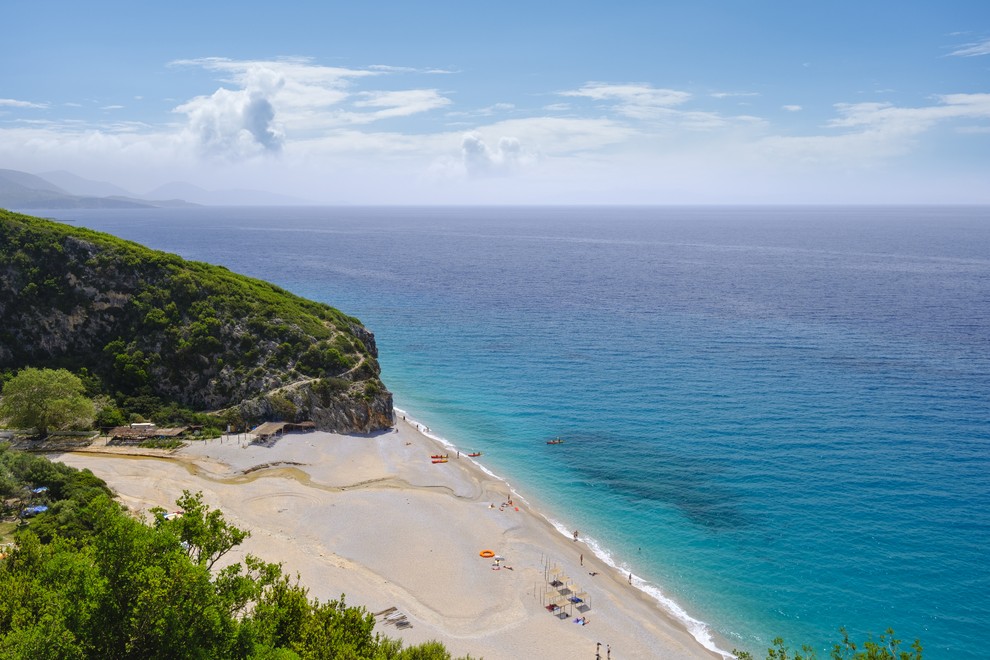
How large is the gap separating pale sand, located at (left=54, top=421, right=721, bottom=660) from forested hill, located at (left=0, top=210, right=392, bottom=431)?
20.3 ft

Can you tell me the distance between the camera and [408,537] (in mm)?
50219

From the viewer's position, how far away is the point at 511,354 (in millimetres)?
98188

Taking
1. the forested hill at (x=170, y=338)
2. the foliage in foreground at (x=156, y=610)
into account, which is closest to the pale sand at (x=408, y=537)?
the forested hill at (x=170, y=338)

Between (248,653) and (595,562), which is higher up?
(248,653)

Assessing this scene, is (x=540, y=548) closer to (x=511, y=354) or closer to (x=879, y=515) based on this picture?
(x=879, y=515)

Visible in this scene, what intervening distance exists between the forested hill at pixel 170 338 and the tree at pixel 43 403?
7.13m

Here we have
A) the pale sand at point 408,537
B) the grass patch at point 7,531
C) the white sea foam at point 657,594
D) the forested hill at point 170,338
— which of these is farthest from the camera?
the forested hill at point 170,338

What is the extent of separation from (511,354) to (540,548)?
167 feet

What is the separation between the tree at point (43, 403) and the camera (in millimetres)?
61344

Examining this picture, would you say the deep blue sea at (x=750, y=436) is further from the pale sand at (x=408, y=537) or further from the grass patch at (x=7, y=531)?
the grass patch at (x=7, y=531)

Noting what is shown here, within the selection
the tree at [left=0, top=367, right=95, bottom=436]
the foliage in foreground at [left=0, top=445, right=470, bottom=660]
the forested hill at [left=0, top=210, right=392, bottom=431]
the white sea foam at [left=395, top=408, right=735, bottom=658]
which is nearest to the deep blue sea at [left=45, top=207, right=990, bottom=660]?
the white sea foam at [left=395, top=408, right=735, bottom=658]

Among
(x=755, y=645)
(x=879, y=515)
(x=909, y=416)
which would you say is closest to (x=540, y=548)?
(x=755, y=645)

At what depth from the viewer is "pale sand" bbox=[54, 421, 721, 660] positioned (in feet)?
129

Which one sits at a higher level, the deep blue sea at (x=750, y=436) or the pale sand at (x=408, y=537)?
the deep blue sea at (x=750, y=436)
